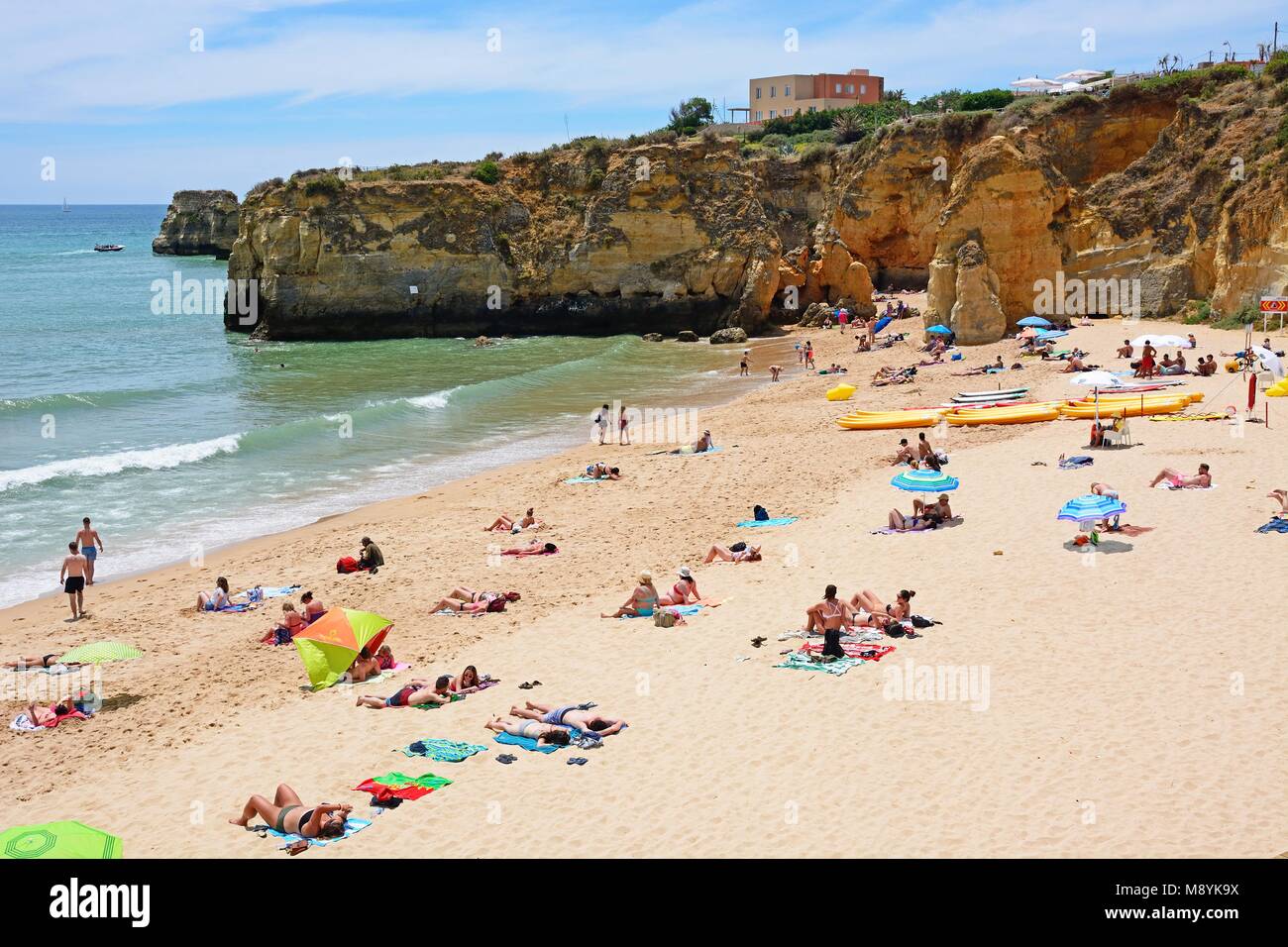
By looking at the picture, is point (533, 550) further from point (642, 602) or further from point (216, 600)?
point (216, 600)

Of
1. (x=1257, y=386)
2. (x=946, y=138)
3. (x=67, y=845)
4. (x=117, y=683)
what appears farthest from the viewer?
(x=946, y=138)

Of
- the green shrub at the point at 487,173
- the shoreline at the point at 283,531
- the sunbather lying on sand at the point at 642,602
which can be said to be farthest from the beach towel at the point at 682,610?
the green shrub at the point at 487,173

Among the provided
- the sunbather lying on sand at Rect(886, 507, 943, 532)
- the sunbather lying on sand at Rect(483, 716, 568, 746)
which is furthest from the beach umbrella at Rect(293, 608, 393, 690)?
the sunbather lying on sand at Rect(886, 507, 943, 532)

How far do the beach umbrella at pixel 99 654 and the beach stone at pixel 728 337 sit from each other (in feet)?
105

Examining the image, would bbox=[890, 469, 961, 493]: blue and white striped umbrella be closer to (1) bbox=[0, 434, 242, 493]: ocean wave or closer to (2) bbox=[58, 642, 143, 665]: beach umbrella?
(2) bbox=[58, 642, 143, 665]: beach umbrella

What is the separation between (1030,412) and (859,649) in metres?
12.8

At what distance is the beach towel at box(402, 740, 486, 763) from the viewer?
912 centimetres

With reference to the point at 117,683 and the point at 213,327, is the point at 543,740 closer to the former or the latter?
the point at 117,683

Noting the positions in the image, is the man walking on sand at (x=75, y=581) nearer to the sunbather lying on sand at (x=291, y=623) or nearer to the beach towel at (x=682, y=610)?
the sunbather lying on sand at (x=291, y=623)

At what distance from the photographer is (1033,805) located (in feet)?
24.9

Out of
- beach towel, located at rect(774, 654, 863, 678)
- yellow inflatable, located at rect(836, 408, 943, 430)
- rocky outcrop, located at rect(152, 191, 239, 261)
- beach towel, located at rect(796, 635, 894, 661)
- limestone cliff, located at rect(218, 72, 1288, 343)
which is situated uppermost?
rocky outcrop, located at rect(152, 191, 239, 261)

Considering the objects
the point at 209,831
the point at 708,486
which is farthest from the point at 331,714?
the point at 708,486

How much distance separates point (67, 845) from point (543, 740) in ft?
12.0

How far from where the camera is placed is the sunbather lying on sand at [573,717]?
30.9 ft
